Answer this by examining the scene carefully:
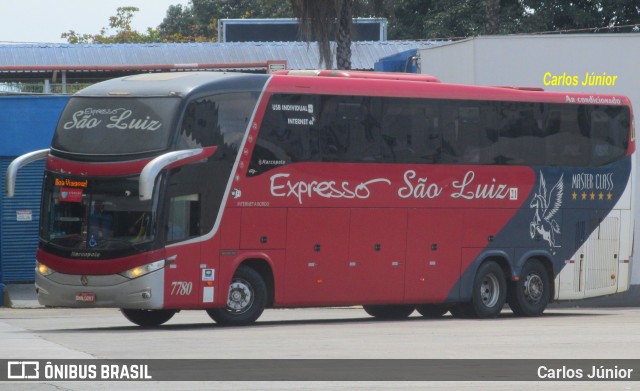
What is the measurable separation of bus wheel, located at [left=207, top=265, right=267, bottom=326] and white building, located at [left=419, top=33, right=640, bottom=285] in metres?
11.7

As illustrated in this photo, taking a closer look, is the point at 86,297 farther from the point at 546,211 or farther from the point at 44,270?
the point at 546,211

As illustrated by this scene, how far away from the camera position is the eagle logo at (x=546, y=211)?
25016mm

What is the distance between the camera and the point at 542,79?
3116 cm

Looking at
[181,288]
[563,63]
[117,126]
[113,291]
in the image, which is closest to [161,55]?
[563,63]

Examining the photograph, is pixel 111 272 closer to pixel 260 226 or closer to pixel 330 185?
pixel 260 226

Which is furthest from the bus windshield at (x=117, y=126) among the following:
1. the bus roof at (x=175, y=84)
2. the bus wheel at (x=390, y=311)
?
the bus wheel at (x=390, y=311)

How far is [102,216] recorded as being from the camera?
19984 mm

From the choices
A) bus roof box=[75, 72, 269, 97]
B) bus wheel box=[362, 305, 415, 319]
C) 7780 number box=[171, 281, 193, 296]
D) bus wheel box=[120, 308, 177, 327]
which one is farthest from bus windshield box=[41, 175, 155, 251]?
bus wheel box=[362, 305, 415, 319]

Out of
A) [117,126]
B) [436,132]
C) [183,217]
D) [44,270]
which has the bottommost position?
[44,270]

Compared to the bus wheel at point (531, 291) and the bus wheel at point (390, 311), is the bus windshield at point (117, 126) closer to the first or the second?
the bus wheel at point (390, 311)

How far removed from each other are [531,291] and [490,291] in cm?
109

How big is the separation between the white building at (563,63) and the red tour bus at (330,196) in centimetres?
454

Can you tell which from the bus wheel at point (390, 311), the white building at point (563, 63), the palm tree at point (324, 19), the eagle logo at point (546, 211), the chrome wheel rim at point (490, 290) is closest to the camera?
the chrome wheel rim at point (490, 290)
